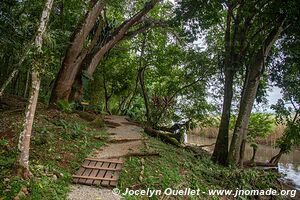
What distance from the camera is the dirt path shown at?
4.29 meters

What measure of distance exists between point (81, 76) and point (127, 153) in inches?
216

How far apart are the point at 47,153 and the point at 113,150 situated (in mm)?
1606

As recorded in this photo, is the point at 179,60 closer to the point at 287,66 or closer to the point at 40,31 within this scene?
the point at 287,66

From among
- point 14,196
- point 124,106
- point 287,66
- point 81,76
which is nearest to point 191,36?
point 287,66

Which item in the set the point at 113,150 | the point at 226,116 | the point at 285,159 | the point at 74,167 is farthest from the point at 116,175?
the point at 285,159

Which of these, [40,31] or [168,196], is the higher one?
[40,31]

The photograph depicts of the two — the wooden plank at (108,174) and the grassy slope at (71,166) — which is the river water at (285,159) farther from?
the wooden plank at (108,174)

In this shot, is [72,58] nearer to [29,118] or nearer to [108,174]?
[108,174]

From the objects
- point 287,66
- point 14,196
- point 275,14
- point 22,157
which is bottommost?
point 14,196

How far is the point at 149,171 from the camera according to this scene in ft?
17.6

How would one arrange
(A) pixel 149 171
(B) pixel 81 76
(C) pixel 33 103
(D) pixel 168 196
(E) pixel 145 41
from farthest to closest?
(E) pixel 145 41 → (B) pixel 81 76 → (A) pixel 149 171 → (D) pixel 168 196 → (C) pixel 33 103

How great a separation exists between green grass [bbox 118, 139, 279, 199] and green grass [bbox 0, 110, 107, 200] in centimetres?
107

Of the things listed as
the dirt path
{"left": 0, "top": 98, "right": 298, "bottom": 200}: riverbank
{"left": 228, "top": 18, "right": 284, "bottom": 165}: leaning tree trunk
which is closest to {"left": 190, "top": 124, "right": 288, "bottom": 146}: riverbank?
the dirt path

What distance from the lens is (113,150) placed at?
20.8 ft
